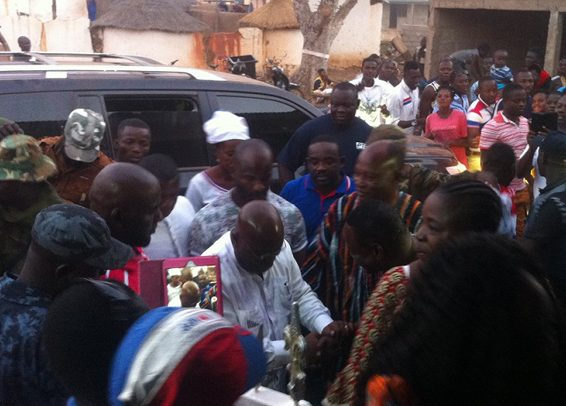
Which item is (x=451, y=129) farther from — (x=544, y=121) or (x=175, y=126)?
(x=175, y=126)

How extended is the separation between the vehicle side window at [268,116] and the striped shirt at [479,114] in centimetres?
273

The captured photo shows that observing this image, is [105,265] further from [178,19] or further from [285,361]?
[178,19]

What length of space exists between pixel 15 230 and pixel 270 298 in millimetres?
1159

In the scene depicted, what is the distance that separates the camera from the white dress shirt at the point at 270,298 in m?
3.25

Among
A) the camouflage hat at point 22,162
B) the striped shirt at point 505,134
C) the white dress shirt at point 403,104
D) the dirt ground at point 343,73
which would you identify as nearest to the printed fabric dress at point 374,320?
the camouflage hat at point 22,162

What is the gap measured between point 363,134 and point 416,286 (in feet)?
13.3

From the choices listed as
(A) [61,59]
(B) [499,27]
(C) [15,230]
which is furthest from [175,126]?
(B) [499,27]

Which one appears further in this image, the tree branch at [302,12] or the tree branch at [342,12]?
the tree branch at [342,12]

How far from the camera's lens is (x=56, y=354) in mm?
1834

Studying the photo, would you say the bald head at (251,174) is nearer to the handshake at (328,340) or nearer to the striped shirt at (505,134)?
the handshake at (328,340)

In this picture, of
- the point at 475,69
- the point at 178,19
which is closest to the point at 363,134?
the point at 475,69

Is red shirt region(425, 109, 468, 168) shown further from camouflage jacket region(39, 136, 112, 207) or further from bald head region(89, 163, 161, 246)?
bald head region(89, 163, 161, 246)

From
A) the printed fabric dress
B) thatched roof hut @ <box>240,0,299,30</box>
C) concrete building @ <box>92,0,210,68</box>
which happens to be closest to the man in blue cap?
the printed fabric dress

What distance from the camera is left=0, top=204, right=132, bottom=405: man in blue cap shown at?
2193mm
